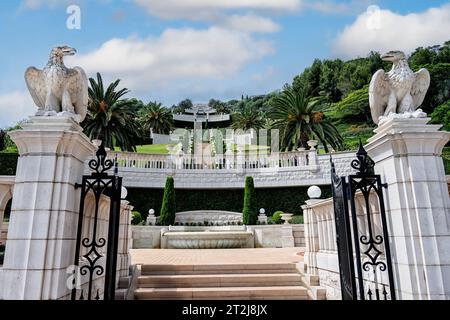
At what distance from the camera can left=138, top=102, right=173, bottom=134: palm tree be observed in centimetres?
4680

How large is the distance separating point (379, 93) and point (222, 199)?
17.1 metres

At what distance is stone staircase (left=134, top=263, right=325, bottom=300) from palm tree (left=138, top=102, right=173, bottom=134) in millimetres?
42614

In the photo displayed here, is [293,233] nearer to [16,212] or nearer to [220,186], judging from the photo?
[220,186]

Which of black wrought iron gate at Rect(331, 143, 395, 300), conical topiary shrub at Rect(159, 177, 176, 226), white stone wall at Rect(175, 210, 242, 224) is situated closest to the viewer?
black wrought iron gate at Rect(331, 143, 395, 300)

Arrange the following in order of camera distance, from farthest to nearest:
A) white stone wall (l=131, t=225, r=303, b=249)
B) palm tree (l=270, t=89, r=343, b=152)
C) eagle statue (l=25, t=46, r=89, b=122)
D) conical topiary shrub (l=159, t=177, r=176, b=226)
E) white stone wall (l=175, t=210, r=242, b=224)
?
palm tree (l=270, t=89, r=343, b=152), white stone wall (l=175, t=210, r=242, b=224), conical topiary shrub (l=159, t=177, r=176, b=226), white stone wall (l=131, t=225, r=303, b=249), eagle statue (l=25, t=46, r=89, b=122)

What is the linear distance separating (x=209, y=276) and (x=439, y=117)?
1304 inches

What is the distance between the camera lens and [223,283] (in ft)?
19.1

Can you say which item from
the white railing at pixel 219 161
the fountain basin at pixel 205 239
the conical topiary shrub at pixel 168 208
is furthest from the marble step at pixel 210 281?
the white railing at pixel 219 161

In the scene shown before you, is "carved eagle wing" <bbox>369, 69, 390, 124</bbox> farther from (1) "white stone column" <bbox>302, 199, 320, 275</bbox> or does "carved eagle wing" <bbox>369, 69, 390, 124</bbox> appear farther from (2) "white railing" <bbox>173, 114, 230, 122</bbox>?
(2) "white railing" <bbox>173, 114, 230, 122</bbox>

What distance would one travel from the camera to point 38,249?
3.29 metres

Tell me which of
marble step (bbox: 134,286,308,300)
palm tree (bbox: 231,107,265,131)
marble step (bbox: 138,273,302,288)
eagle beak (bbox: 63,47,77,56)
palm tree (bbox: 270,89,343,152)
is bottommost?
marble step (bbox: 134,286,308,300)

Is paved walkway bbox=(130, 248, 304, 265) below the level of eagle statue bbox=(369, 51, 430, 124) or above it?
below

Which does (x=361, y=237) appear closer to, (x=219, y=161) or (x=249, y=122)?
(x=219, y=161)

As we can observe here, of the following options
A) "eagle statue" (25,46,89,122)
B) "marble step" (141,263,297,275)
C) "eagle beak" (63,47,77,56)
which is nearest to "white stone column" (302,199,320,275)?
"marble step" (141,263,297,275)
